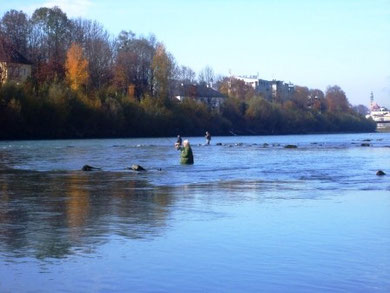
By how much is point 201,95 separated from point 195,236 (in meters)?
137

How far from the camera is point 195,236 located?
1465 cm

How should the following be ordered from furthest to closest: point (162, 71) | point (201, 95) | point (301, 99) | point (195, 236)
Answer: point (301, 99)
point (201, 95)
point (162, 71)
point (195, 236)

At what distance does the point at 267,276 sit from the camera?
36.3 feet

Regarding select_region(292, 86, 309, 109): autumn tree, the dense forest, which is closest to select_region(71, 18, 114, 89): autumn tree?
the dense forest

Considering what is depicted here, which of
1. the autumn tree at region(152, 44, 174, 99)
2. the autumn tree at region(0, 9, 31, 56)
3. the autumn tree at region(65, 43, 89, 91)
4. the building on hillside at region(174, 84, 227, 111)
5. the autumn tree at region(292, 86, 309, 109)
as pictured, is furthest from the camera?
the autumn tree at region(292, 86, 309, 109)

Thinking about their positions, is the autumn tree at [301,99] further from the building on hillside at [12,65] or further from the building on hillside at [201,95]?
the building on hillside at [12,65]

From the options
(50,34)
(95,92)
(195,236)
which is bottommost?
(195,236)

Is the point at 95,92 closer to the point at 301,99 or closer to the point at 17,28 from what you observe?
the point at 17,28

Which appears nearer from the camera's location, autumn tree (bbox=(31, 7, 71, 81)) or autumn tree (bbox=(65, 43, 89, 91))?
autumn tree (bbox=(65, 43, 89, 91))

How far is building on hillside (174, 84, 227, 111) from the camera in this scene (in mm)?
131500

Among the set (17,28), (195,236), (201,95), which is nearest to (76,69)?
(17,28)

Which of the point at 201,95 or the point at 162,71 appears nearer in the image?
the point at 162,71

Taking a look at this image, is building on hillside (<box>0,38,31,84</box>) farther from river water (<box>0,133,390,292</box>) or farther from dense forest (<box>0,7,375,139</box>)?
river water (<box>0,133,390,292</box>)

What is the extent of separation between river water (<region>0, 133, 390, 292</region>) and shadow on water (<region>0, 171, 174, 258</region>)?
0.09ft
